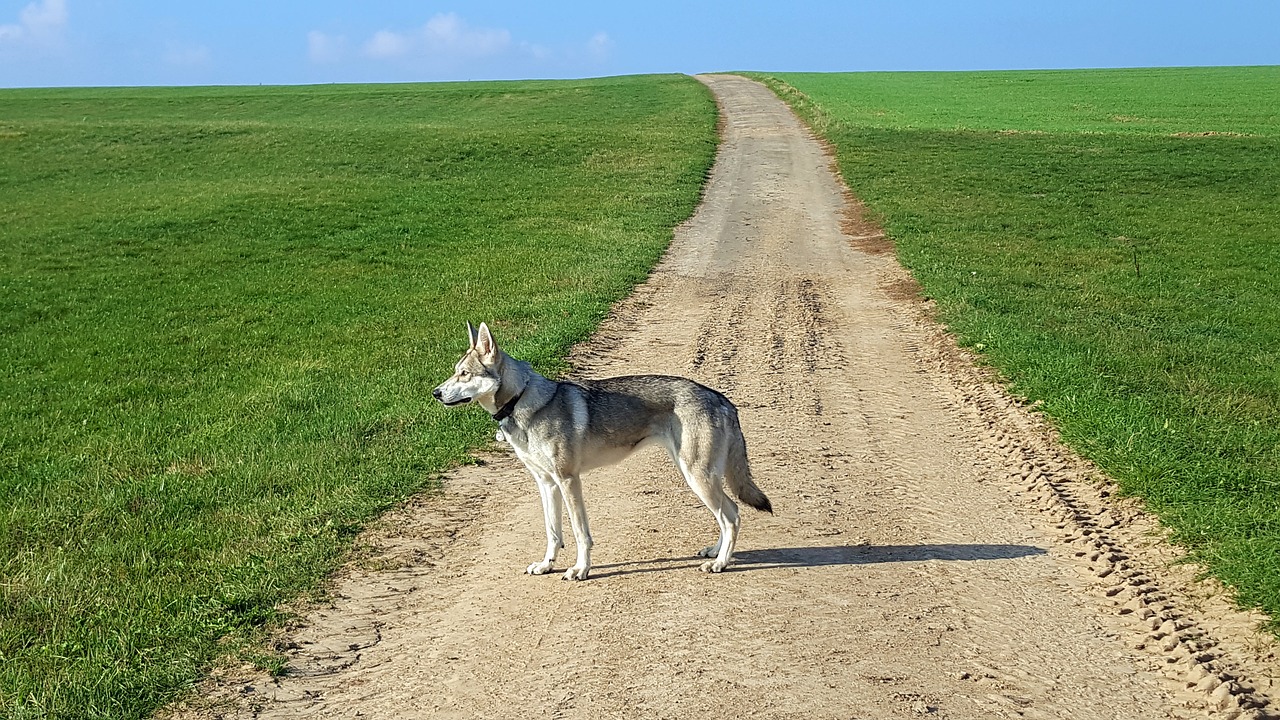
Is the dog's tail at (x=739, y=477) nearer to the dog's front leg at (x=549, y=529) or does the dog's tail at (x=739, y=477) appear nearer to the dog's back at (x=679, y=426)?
the dog's back at (x=679, y=426)

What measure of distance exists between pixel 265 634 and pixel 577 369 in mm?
6751

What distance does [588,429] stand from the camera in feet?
24.3

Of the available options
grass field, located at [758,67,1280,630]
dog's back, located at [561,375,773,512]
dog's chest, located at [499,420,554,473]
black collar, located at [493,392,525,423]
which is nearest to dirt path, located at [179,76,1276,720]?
grass field, located at [758,67,1280,630]

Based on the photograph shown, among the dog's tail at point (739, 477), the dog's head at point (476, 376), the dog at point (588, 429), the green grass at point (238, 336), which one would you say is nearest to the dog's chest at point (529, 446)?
the dog at point (588, 429)

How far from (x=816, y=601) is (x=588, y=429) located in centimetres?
189

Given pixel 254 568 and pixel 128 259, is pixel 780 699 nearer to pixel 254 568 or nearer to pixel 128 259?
pixel 254 568

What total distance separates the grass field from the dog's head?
500 cm

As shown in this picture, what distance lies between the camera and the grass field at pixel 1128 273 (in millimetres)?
9023

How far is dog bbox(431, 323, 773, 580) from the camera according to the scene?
24.0 feet

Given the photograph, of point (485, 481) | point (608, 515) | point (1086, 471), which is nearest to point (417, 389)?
point (485, 481)

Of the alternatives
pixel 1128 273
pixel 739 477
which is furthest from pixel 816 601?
pixel 1128 273

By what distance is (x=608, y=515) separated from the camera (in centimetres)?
879

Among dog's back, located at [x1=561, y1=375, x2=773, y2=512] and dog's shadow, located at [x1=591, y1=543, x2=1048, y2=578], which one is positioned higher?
dog's back, located at [x1=561, y1=375, x2=773, y2=512]

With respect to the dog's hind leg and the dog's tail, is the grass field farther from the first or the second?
the dog's hind leg
